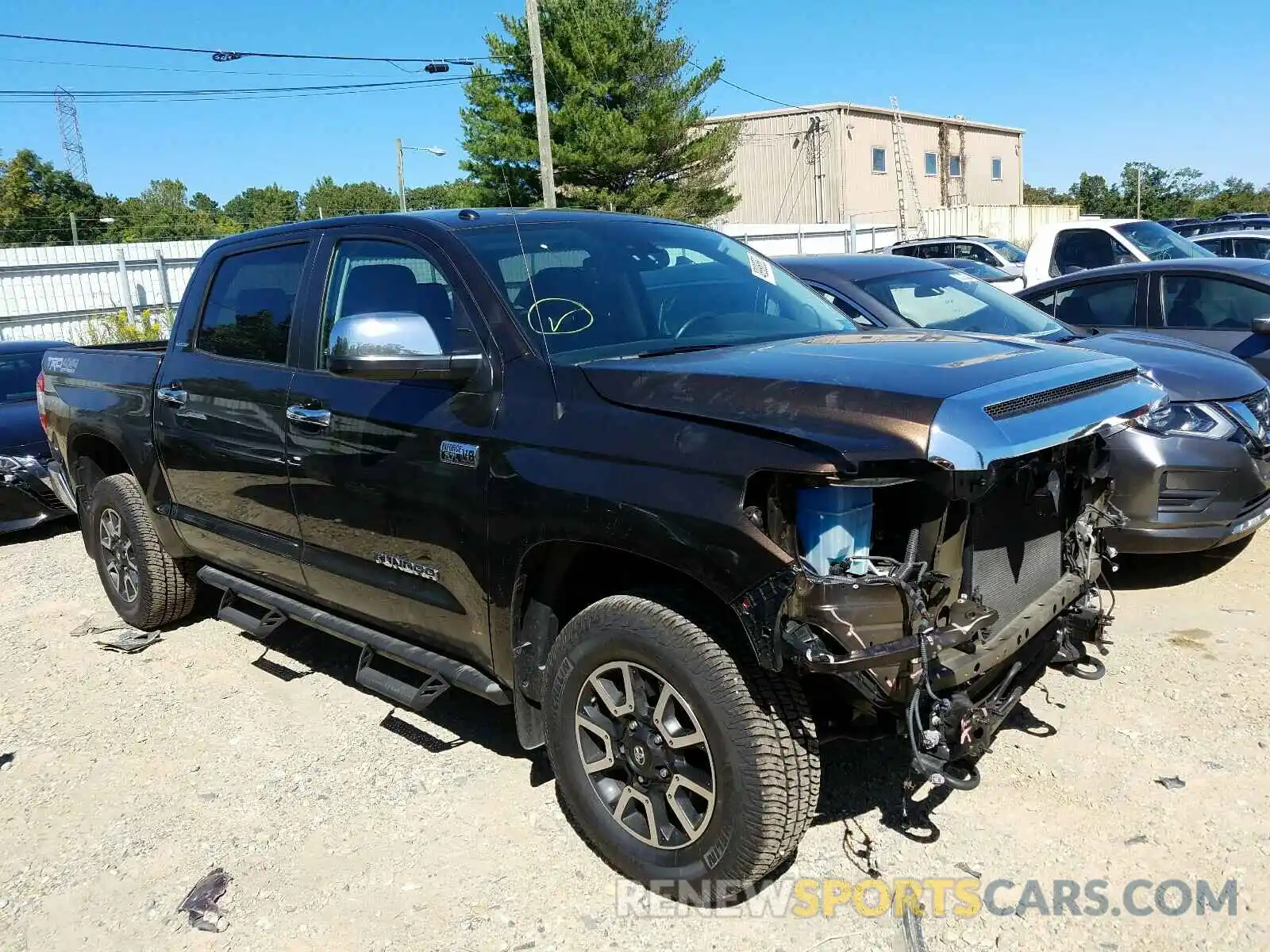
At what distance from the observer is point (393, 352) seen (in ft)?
10.2

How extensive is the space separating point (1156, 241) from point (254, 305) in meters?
10.6

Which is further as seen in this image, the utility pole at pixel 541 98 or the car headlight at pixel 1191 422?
the utility pole at pixel 541 98

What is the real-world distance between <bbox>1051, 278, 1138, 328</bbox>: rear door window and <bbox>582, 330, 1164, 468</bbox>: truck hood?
4870mm

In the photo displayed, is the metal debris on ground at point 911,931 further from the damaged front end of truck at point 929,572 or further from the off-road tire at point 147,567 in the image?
the off-road tire at point 147,567

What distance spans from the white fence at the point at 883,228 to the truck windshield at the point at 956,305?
16967mm

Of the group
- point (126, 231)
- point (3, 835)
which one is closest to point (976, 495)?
point (3, 835)

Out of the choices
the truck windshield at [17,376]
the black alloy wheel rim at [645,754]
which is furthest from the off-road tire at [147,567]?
the truck windshield at [17,376]

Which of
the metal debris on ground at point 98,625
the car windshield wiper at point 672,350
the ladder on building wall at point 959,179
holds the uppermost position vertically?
Result: the ladder on building wall at point 959,179

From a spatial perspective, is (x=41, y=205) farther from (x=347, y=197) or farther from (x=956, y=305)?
(x=956, y=305)

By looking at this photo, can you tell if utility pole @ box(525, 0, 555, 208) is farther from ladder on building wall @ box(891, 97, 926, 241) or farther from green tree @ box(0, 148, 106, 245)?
green tree @ box(0, 148, 106, 245)

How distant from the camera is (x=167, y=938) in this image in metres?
3.00

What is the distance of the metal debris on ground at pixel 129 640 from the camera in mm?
5422

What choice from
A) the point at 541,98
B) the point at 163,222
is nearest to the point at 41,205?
the point at 163,222

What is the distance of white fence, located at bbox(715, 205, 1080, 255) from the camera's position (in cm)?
2739
